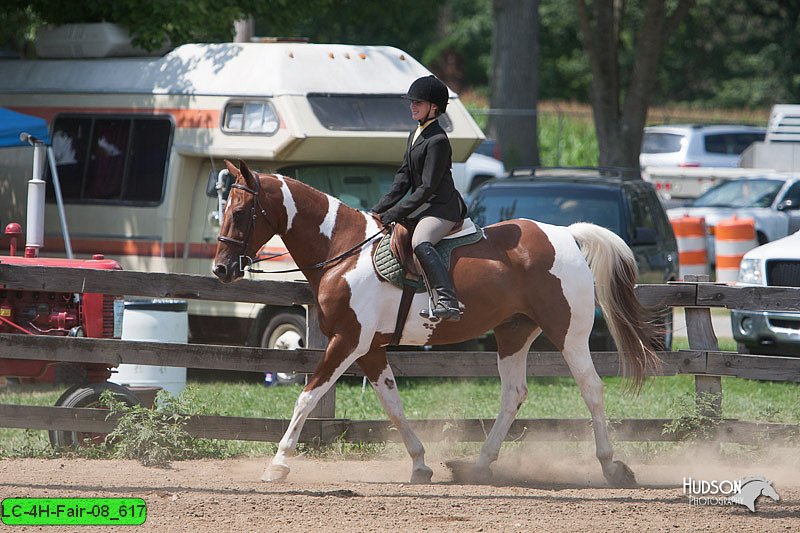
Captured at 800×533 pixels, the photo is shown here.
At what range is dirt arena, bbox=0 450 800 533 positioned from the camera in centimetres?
668

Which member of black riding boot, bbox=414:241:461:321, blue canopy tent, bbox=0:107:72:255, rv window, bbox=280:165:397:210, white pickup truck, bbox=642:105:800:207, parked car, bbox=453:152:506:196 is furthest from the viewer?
parked car, bbox=453:152:506:196

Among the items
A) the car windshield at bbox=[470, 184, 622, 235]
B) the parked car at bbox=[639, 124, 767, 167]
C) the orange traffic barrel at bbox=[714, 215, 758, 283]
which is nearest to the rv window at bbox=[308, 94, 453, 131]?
the car windshield at bbox=[470, 184, 622, 235]

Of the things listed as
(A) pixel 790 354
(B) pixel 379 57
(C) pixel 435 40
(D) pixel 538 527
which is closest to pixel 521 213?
(B) pixel 379 57

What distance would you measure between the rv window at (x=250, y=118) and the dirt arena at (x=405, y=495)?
13.2 ft

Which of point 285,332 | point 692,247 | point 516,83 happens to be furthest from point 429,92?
point 516,83

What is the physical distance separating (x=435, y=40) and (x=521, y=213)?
4100 centimetres

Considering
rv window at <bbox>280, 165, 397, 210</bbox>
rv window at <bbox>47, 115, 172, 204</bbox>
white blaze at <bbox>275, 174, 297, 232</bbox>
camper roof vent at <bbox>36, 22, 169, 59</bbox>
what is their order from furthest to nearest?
camper roof vent at <bbox>36, 22, 169, 59</bbox>
rv window at <bbox>47, 115, 172, 204</bbox>
rv window at <bbox>280, 165, 397, 210</bbox>
white blaze at <bbox>275, 174, 297, 232</bbox>

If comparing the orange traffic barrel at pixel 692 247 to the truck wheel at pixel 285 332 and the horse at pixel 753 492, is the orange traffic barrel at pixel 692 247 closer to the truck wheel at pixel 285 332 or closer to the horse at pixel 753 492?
the truck wheel at pixel 285 332

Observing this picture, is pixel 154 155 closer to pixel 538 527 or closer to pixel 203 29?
pixel 203 29

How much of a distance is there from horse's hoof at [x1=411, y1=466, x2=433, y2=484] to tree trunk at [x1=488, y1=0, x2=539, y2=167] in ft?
69.0

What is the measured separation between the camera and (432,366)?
8828 millimetres

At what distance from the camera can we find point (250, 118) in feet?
38.2

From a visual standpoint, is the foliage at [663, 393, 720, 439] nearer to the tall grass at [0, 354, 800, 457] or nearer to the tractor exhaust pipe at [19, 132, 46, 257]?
the tall grass at [0, 354, 800, 457]

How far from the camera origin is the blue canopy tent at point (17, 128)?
11.4 m
